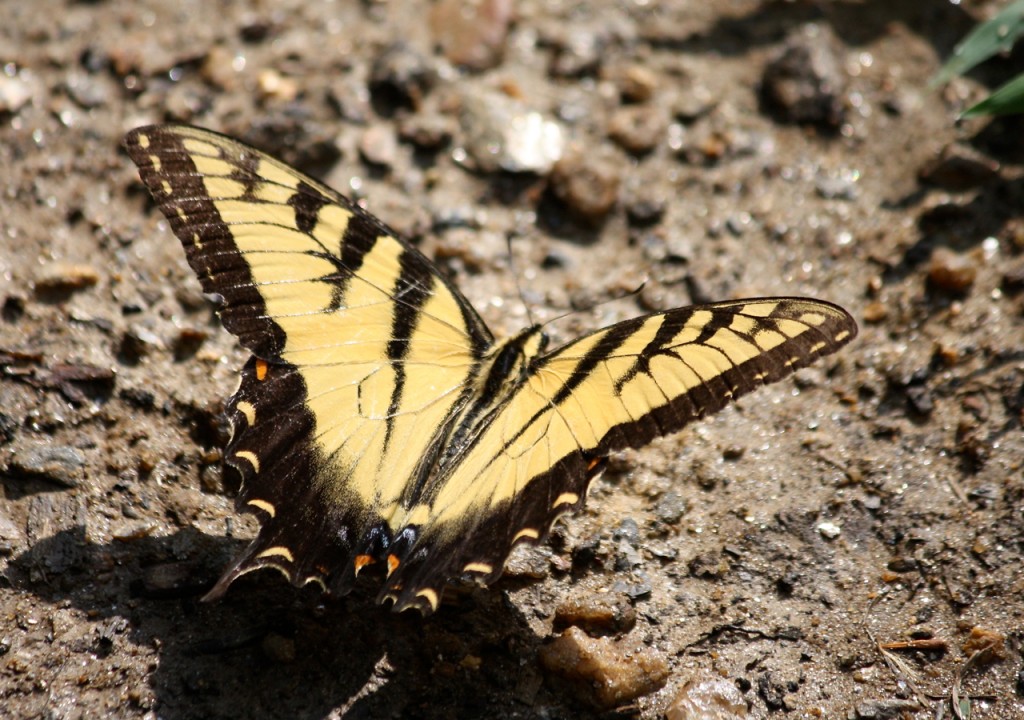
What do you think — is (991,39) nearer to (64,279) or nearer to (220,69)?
(220,69)

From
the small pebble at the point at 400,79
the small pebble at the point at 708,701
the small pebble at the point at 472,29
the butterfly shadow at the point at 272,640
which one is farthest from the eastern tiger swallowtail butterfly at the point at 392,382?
the small pebble at the point at 472,29

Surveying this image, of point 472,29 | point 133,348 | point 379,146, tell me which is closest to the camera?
point 133,348

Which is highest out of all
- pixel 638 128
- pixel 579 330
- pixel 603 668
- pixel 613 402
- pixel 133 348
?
pixel 638 128

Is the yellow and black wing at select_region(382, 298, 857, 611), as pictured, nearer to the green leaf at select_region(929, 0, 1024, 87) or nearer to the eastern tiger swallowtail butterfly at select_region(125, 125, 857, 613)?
the eastern tiger swallowtail butterfly at select_region(125, 125, 857, 613)

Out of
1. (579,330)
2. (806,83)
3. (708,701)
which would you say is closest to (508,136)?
(579,330)

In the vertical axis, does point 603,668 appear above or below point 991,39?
below

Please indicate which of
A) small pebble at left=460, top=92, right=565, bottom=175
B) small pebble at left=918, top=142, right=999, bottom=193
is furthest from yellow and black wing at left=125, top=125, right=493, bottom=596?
small pebble at left=918, top=142, right=999, bottom=193

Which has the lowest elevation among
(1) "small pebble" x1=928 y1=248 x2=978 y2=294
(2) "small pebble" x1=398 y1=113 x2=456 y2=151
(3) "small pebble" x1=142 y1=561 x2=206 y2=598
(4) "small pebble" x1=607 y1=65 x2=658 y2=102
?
(3) "small pebble" x1=142 y1=561 x2=206 y2=598
